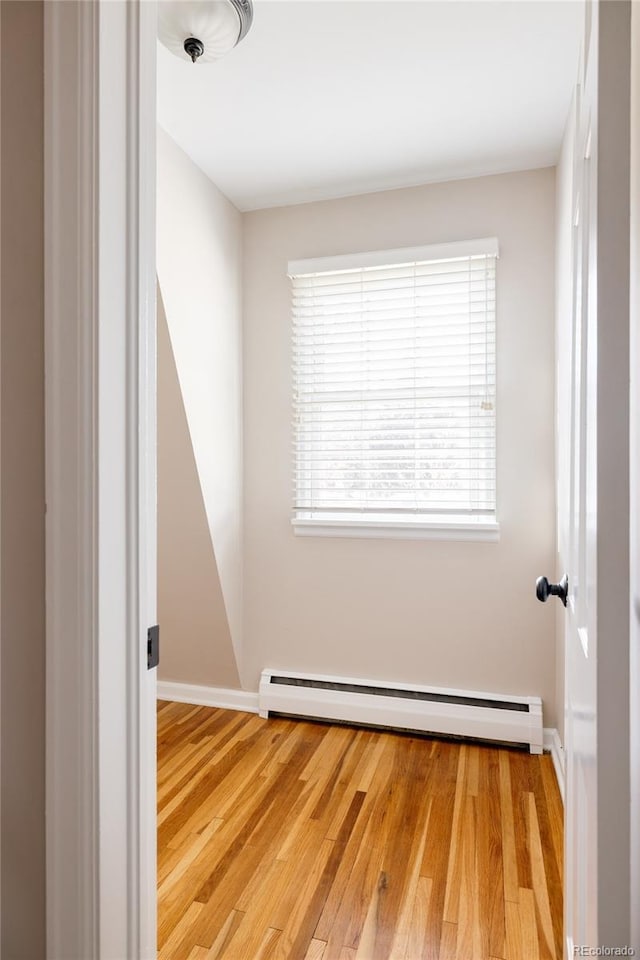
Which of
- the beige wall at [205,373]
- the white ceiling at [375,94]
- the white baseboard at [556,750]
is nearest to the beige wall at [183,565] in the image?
the beige wall at [205,373]

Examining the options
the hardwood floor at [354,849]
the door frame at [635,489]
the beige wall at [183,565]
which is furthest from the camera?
the beige wall at [183,565]

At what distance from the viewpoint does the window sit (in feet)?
8.09

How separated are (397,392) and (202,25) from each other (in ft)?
4.97

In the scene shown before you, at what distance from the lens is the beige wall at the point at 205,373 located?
216 centimetres

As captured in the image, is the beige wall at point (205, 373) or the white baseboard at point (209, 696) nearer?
the beige wall at point (205, 373)

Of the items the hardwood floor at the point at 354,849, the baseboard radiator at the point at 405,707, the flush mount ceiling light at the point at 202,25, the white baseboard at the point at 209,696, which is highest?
the flush mount ceiling light at the point at 202,25

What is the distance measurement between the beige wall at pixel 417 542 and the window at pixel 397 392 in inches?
2.8

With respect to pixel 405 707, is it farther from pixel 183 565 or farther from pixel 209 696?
pixel 183 565

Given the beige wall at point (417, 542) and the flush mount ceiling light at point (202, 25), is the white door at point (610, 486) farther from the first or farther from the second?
the beige wall at point (417, 542)

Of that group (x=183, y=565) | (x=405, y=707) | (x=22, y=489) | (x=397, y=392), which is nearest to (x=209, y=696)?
(x=183, y=565)

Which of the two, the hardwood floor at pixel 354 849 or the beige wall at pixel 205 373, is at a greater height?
the beige wall at pixel 205 373

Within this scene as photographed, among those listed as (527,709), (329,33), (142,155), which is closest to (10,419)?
(142,155)

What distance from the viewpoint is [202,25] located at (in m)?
1.47

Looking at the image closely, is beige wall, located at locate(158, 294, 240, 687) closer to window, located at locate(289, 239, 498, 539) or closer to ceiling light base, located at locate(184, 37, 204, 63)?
window, located at locate(289, 239, 498, 539)
